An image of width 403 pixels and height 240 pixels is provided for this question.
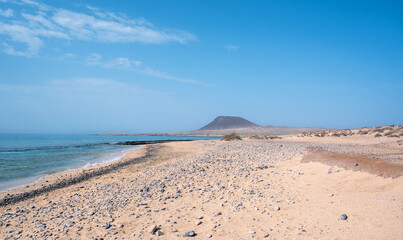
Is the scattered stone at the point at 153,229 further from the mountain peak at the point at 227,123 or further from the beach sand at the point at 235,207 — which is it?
the mountain peak at the point at 227,123

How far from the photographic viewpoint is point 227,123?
175 m

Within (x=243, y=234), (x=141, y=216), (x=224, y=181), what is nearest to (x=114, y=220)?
(x=141, y=216)

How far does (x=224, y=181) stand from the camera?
355 inches

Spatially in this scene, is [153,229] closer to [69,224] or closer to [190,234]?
[190,234]

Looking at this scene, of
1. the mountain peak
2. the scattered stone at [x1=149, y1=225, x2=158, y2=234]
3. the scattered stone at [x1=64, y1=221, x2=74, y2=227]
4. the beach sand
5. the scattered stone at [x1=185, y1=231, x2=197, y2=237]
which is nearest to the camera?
the beach sand

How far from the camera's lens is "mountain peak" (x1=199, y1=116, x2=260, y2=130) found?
167 meters

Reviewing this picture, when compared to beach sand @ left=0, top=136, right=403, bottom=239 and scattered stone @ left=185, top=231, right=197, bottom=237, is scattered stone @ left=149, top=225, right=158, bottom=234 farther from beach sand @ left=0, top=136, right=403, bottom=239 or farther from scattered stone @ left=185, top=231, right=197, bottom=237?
scattered stone @ left=185, top=231, right=197, bottom=237

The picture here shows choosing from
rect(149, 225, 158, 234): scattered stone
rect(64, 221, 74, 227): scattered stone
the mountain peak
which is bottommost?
rect(64, 221, 74, 227): scattered stone

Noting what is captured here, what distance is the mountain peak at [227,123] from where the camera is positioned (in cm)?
16675

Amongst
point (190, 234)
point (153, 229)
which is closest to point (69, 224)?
point (153, 229)

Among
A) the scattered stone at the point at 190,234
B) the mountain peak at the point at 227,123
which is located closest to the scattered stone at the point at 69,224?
the scattered stone at the point at 190,234

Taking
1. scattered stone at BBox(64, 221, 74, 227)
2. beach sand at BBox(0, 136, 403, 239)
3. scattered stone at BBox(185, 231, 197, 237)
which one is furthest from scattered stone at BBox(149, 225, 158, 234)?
scattered stone at BBox(64, 221, 74, 227)

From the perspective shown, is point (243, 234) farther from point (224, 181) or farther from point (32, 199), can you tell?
point (32, 199)

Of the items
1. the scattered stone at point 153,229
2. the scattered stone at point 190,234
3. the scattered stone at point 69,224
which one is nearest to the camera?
the scattered stone at point 190,234
